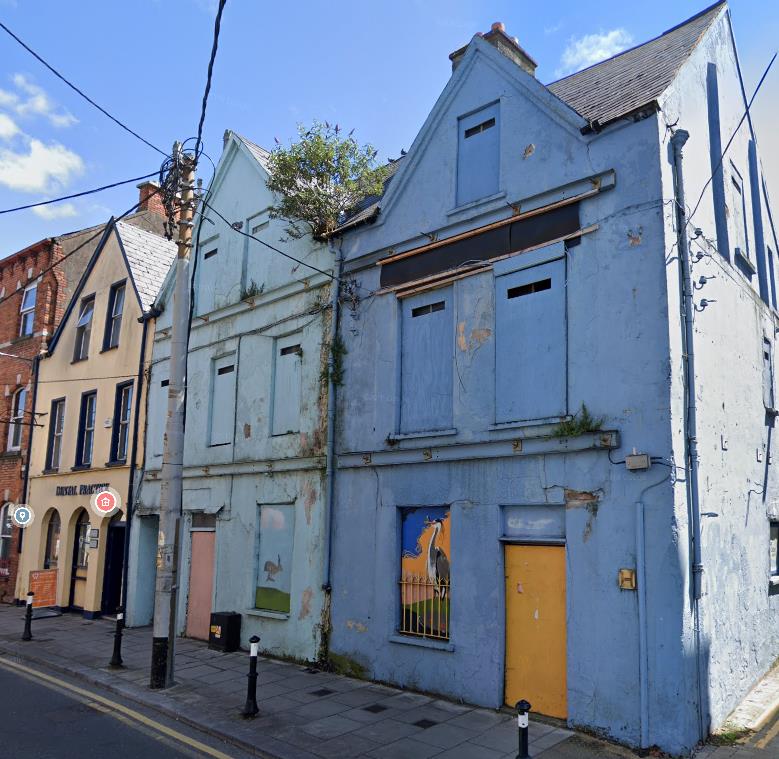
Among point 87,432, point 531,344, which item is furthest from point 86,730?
point 87,432

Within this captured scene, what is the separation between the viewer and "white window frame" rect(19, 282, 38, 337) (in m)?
23.8

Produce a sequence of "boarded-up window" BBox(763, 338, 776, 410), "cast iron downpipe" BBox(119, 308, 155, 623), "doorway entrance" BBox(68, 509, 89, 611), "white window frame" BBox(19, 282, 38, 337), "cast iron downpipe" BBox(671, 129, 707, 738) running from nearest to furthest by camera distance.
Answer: "cast iron downpipe" BBox(671, 129, 707, 738) < "boarded-up window" BBox(763, 338, 776, 410) < "cast iron downpipe" BBox(119, 308, 155, 623) < "doorway entrance" BBox(68, 509, 89, 611) < "white window frame" BBox(19, 282, 38, 337)

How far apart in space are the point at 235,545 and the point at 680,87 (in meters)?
11.4

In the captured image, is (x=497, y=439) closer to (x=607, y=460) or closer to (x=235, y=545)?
(x=607, y=460)

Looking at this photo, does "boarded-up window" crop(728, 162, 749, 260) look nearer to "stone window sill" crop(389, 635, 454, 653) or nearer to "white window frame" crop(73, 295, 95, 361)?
"stone window sill" crop(389, 635, 454, 653)

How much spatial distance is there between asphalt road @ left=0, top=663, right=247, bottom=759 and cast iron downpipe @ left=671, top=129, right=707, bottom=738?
18.1 ft

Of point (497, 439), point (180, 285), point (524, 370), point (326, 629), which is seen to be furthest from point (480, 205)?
point (326, 629)

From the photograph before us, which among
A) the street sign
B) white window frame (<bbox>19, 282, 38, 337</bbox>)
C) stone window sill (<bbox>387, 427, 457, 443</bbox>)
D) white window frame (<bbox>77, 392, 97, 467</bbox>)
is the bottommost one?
the street sign

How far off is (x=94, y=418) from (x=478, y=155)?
1417 centimetres

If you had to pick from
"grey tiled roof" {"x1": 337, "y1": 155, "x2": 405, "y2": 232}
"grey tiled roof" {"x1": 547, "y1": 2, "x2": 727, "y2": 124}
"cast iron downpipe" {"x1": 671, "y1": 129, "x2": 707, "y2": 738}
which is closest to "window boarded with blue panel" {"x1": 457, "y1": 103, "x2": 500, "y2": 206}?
"grey tiled roof" {"x1": 547, "y1": 2, "x2": 727, "y2": 124}

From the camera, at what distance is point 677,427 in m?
8.36

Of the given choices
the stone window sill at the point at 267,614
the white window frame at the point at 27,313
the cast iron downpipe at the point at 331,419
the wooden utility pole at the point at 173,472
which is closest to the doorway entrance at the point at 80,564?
the white window frame at the point at 27,313

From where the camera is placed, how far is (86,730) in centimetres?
865

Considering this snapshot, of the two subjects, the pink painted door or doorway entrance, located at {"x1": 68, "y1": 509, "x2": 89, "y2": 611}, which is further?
doorway entrance, located at {"x1": 68, "y1": 509, "x2": 89, "y2": 611}
